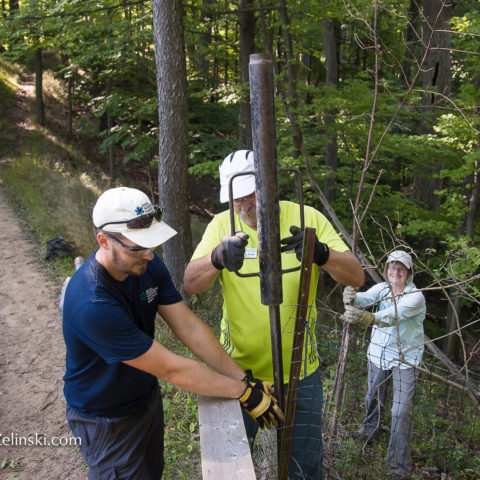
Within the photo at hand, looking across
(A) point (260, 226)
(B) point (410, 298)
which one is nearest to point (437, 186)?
(B) point (410, 298)

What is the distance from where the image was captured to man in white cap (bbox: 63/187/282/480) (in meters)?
1.91

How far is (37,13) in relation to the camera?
24.1 ft

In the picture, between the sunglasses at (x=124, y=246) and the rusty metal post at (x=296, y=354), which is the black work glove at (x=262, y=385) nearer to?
the rusty metal post at (x=296, y=354)

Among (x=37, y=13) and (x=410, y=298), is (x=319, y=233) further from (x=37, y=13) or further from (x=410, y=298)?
(x=37, y=13)

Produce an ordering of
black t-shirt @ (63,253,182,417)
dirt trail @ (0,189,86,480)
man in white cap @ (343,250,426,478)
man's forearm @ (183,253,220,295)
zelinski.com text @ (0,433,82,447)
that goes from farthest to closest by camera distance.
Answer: zelinski.com text @ (0,433,82,447)
dirt trail @ (0,189,86,480)
man in white cap @ (343,250,426,478)
man's forearm @ (183,253,220,295)
black t-shirt @ (63,253,182,417)

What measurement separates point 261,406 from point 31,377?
3816mm

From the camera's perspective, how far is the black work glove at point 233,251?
202cm

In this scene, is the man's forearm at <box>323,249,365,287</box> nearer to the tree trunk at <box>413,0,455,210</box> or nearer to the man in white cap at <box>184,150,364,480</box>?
the man in white cap at <box>184,150,364,480</box>

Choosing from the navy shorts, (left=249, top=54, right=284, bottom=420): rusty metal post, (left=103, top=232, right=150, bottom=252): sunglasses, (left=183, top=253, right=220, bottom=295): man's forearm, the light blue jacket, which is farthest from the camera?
the light blue jacket

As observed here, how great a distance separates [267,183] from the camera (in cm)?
174

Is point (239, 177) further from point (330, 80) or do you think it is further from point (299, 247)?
point (330, 80)

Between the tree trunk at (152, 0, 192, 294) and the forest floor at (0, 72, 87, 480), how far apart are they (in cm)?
196

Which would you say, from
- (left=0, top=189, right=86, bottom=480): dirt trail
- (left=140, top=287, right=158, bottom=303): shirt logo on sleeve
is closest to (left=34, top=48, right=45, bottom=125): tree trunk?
(left=0, top=189, right=86, bottom=480): dirt trail

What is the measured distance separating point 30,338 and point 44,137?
10.9 metres
